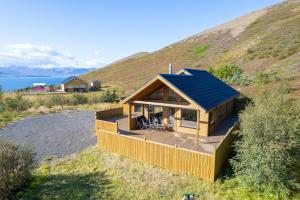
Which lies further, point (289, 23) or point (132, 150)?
point (289, 23)

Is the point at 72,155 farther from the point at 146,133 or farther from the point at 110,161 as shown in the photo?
the point at 146,133

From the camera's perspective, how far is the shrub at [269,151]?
26.9 ft

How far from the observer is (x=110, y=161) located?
12.2 m

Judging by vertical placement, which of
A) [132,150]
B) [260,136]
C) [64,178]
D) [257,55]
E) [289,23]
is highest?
[289,23]

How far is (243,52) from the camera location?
5075 cm

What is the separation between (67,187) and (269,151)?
9.46 metres

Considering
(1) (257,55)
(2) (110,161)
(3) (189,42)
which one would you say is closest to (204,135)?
(2) (110,161)

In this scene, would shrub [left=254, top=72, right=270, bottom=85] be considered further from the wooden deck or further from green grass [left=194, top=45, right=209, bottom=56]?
green grass [left=194, top=45, right=209, bottom=56]

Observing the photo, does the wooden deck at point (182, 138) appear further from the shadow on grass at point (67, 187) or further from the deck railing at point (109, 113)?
the shadow on grass at point (67, 187)

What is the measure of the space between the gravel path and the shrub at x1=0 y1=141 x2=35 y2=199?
11.8 feet

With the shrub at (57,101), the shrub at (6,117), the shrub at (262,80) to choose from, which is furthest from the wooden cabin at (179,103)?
the shrub at (57,101)

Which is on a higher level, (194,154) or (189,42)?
(189,42)

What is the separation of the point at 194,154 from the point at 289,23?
5904cm

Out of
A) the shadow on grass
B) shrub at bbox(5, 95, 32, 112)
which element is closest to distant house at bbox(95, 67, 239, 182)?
the shadow on grass
